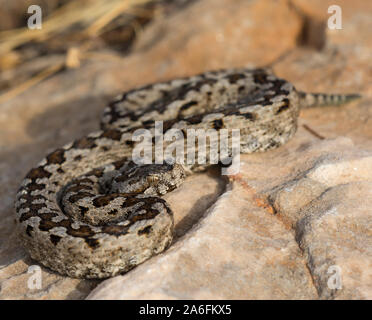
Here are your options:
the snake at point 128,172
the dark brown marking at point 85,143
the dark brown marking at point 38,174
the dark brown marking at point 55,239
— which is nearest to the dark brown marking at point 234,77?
the snake at point 128,172

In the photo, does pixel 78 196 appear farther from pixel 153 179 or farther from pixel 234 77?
pixel 234 77

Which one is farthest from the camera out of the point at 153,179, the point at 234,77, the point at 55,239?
the point at 234,77

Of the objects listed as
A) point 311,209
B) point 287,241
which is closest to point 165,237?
point 287,241

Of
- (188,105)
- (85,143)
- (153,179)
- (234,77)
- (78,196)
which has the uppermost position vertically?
(234,77)

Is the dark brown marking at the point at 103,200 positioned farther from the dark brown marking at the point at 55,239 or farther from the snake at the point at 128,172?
the dark brown marking at the point at 55,239

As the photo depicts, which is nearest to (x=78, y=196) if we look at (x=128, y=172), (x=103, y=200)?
(x=103, y=200)
